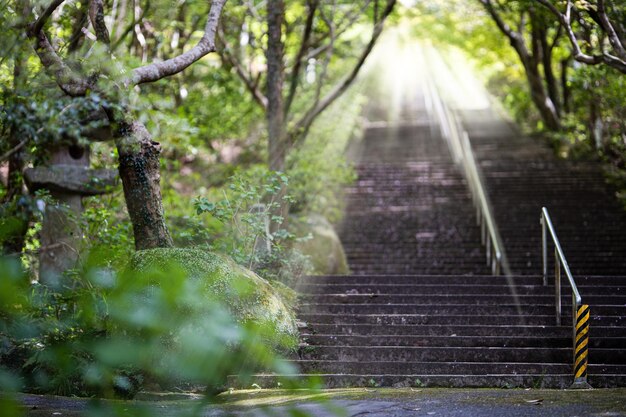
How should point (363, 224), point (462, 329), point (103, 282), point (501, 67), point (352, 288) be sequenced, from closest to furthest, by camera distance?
1. point (103, 282)
2. point (462, 329)
3. point (352, 288)
4. point (363, 224)
5. point (501, 67)

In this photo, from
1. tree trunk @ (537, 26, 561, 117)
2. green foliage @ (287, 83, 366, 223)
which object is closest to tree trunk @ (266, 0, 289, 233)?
green foliage @ (287, 83, 366, 223)

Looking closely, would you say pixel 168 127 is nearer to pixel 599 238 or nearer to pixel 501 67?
pixel 599 238

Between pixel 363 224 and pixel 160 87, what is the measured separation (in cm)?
600

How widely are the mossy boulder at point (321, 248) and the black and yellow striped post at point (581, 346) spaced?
202 inches

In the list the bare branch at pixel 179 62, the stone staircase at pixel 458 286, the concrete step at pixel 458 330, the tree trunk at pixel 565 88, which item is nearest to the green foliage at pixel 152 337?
the stone staircase at pixel 458 286

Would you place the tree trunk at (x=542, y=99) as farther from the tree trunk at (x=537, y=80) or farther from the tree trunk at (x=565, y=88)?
the tree trunk at (x=565, y=88)

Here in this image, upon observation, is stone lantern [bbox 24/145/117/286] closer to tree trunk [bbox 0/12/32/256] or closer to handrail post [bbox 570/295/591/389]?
tree trunk [bbox 0/12/32/256]

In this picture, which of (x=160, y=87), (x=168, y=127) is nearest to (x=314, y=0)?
(x=168, y=127)

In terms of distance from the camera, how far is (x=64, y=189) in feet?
35.9

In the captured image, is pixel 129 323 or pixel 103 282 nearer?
pixel 129 323

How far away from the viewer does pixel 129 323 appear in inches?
42.9

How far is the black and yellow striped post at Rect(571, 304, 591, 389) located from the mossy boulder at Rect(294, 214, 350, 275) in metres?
5.14

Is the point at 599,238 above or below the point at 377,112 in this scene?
below

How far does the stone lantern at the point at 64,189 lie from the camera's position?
415 inches
